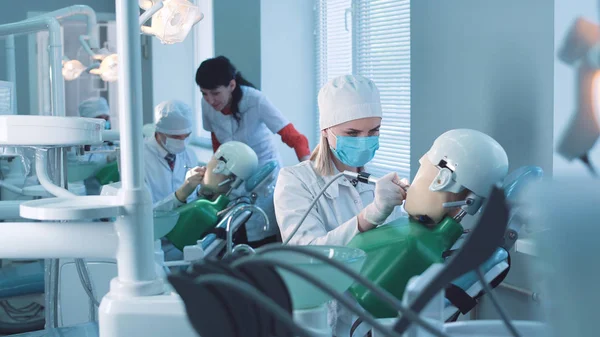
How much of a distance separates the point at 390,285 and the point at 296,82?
331cm

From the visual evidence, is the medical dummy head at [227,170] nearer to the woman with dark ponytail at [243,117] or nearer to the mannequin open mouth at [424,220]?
the woman with dark ponytail at [243,117]

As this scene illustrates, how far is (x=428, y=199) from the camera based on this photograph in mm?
1562

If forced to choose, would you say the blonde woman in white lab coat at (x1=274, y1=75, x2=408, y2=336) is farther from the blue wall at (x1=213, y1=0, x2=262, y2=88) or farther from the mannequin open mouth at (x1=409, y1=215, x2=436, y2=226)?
the blue wall at (x1=213, y1=0, x2=262, y2=88)

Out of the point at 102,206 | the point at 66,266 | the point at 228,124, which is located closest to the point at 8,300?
the point at 66,266

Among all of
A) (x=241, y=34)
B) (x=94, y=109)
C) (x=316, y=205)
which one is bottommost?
(x=316, y=205)

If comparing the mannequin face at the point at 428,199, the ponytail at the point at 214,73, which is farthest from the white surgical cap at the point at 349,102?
the ponytail at the point at 214,73

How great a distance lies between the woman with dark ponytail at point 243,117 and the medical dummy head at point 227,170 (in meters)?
0.41

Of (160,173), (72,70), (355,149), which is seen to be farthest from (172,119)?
(355,149)

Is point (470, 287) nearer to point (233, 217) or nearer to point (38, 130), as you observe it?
point (38, 130)

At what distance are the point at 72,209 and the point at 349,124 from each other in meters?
1.47

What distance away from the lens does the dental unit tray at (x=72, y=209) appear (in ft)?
2.34

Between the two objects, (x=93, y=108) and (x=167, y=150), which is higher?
(x=93, y=108)

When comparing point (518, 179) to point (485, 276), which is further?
point (518, 179)

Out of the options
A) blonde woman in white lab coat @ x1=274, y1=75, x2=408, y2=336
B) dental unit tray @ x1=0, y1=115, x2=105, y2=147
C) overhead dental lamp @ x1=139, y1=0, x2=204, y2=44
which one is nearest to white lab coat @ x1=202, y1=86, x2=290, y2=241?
blonde woman in white lab coat @ x1=274, y1=75, x2=408, y2=336
